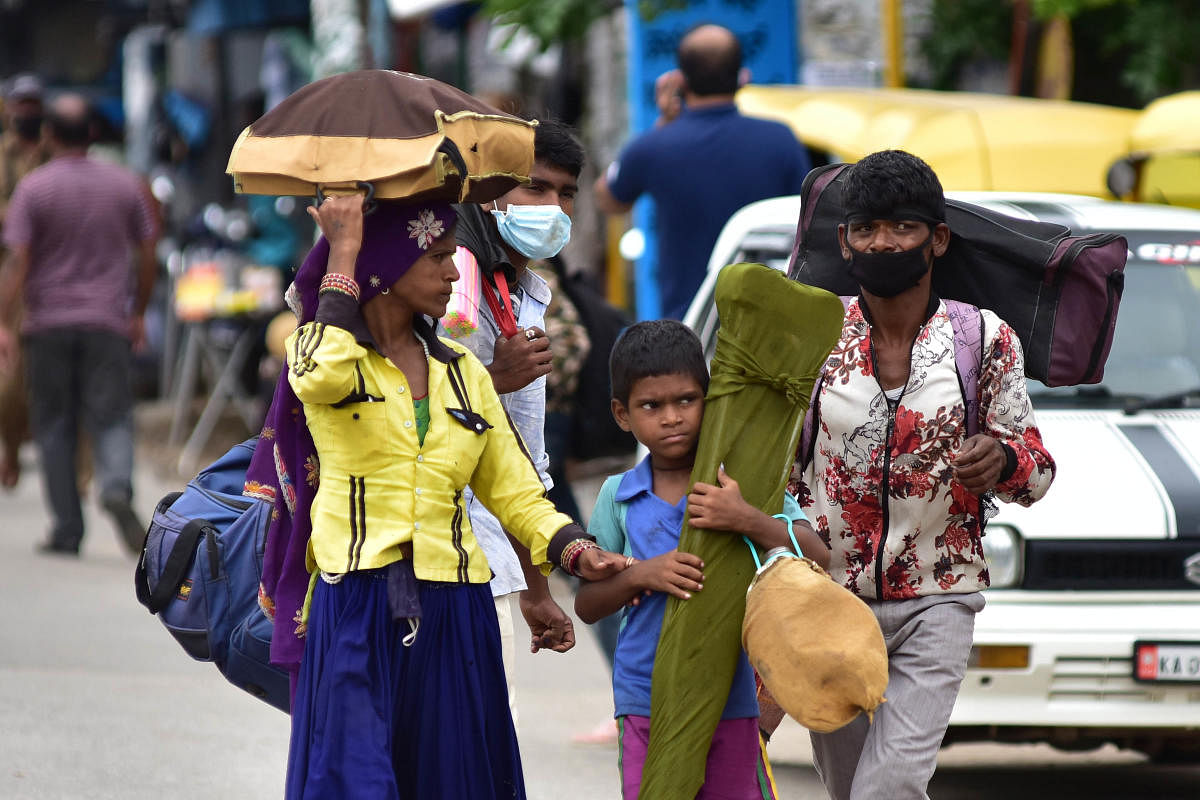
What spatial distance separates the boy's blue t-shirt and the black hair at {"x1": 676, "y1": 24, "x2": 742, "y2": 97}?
426 centimetres

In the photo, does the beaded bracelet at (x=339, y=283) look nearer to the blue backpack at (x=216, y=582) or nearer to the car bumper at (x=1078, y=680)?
the blue backpack at (x=216, y=582)

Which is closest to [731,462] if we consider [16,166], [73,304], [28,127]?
[73,304]

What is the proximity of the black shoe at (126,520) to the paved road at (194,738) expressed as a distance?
104cm

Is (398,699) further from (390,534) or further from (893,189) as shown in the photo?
(893,189)

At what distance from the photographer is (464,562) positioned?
12.0ft

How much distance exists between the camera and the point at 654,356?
12.4ft

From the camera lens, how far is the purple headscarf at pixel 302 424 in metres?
3.61

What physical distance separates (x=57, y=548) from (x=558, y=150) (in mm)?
6547

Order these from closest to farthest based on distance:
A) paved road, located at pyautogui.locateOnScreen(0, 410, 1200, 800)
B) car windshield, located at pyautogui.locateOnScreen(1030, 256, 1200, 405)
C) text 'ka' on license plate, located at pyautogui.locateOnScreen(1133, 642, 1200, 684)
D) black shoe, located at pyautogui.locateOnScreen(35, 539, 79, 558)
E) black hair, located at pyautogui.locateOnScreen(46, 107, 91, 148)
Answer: text 'ka' on license plate, located at pyautogui.locateOnScreen(1133, 642, 1200, 684), paved road, located at pyautogui.locateOnScreen(0, 410, 1200, 800), car windshield, located at pyautogui.locateOnScreen(1030, 256, 1200, 405), black hair, located at pyautogui.locateOnScreen(46, 107, 91, 148), black shoe, located at pyautogui.locateOnScreen(35, 539, 79, 558)

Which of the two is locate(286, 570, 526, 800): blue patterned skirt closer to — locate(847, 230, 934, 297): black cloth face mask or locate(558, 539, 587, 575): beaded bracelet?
locate(558, 539, 587, 575): beaded bracelet

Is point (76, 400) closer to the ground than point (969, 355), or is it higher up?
closer to the ground

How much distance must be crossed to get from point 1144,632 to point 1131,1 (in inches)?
254

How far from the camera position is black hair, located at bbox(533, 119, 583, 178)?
4551 millimetres

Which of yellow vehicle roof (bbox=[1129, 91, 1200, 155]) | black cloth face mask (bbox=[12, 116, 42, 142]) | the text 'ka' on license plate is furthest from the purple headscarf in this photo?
black cloth face mask (bbox=[12, 116, 42, 142])
